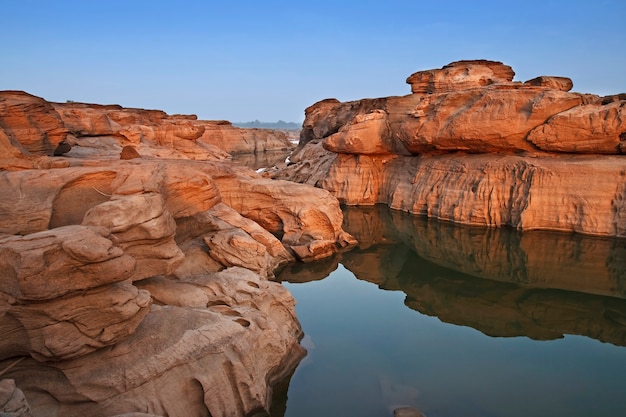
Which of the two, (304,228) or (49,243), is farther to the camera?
(304,228)

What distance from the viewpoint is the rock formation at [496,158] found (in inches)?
557

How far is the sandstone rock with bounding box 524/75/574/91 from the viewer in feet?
69.6

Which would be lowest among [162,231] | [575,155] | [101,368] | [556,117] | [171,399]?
[171,399]

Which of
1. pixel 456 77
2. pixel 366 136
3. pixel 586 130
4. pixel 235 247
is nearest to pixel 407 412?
pixel 235 247

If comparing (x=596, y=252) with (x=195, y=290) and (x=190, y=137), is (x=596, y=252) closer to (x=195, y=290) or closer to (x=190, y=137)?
(x=195, y=290)

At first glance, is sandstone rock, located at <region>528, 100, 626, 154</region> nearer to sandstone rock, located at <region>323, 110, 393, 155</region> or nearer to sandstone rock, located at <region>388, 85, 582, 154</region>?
sandstone rock, located at <region>388, 85, 582, 154</region>

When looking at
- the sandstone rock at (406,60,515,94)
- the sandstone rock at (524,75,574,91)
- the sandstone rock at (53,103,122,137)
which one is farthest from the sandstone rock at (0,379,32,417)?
the sandstone rock at (406,60,515,94)

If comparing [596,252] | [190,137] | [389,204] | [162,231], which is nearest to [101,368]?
[162,231]

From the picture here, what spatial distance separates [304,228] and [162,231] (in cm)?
702

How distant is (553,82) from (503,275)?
13196mm

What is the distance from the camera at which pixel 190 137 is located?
94.7 ft

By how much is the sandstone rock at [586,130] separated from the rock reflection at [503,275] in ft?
9.41

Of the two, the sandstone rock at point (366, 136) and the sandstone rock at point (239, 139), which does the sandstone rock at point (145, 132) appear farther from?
the sandstone rock at point (366, 136)

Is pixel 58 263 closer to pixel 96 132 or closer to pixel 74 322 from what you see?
pixel 74 322
